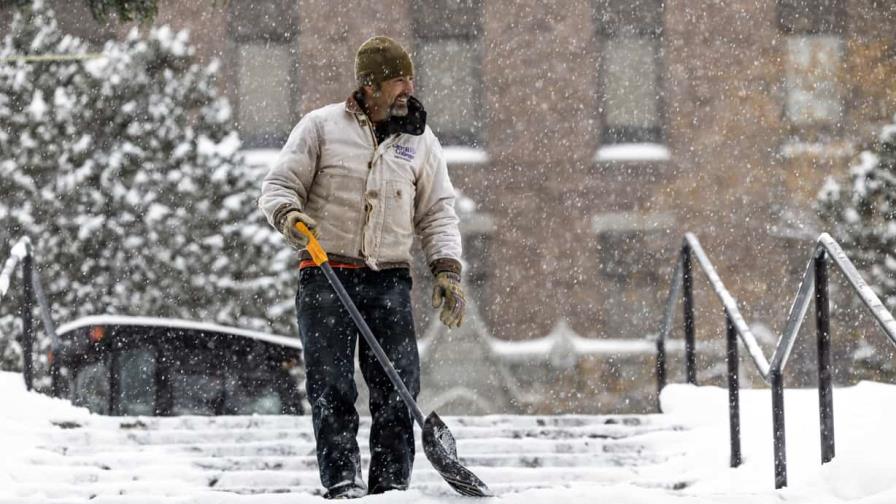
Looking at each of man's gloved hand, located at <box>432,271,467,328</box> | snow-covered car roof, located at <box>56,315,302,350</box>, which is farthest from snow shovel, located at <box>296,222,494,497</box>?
snow-covered car roof, located at <box>56,315,302,350</box>

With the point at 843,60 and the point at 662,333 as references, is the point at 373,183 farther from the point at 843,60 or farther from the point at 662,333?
the point at 843,60

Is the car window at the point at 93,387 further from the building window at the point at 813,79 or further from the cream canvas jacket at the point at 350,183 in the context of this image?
the building window at the point at 813,79

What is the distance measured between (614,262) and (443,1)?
4489 mm

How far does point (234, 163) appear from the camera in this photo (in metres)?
14.6

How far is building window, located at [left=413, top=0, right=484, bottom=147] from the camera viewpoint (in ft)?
66.6

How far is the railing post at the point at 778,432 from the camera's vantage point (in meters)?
5.59

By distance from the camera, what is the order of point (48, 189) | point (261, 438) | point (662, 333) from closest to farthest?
point (261, 438), point (662, 333), point (48, 189)

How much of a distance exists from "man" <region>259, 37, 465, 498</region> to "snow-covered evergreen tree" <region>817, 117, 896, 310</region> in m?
10.1

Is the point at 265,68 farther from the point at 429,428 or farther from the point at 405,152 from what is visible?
the point at 429,428

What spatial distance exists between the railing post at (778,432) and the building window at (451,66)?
14682 mm

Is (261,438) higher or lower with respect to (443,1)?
lower

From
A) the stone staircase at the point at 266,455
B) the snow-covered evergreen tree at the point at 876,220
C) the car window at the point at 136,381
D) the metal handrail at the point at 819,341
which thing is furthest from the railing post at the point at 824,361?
the snow-covered evergreen tree at the point at 876,220

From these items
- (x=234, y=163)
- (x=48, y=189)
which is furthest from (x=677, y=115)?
(x=48, y=189)

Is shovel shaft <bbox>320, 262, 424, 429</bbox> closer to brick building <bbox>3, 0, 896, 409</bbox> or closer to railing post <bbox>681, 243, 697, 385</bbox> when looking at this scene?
railing post <bbox>681, 243, 697, 385</bbox>
